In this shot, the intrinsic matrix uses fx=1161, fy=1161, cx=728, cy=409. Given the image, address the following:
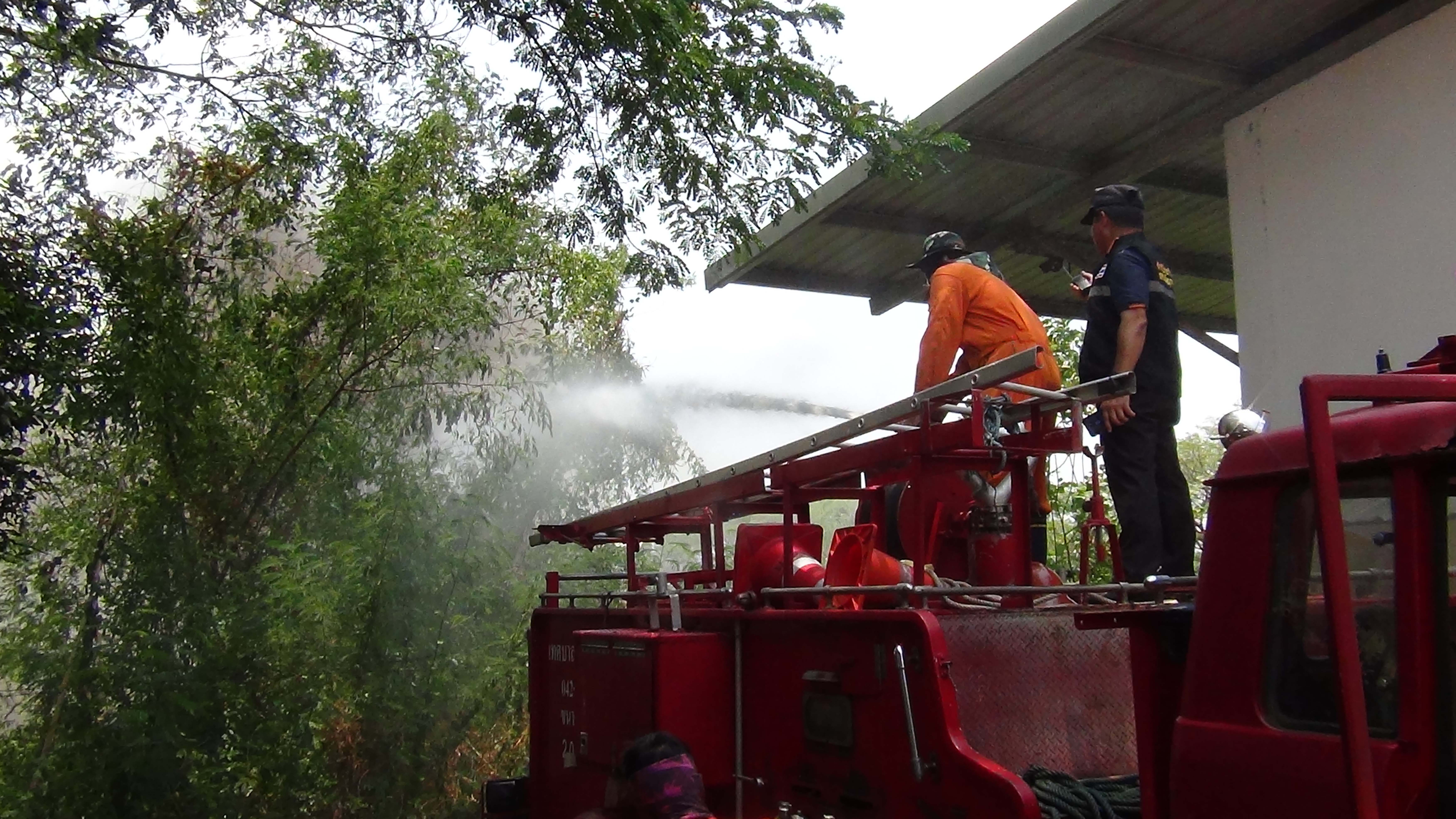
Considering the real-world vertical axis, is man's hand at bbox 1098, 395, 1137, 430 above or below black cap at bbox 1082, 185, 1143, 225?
below

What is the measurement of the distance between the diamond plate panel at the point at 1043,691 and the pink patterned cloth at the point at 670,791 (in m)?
0.78

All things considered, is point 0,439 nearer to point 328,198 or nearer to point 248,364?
point 248,364

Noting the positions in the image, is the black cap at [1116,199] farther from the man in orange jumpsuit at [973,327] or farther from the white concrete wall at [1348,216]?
the white concrete wall at [1348,216]

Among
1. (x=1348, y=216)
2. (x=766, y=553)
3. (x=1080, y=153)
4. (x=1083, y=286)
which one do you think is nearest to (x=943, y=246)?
(x=1083, y=286)

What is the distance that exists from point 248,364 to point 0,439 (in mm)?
2222

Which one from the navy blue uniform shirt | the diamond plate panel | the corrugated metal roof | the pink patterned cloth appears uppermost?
the corrugated metal roof

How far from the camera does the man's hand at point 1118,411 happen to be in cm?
426

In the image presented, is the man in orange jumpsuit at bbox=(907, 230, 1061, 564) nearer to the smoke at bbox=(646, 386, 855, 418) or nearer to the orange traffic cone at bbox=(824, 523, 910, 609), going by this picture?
the orange traffic cone at bbox=(824, 523, 910, 609)

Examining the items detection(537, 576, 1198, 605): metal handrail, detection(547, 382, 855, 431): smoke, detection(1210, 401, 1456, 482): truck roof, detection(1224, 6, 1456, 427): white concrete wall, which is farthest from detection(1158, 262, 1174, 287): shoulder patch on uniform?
detection(547, 382, 855, 431): smoke

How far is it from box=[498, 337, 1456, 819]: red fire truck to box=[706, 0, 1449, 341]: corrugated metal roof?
3.16 m

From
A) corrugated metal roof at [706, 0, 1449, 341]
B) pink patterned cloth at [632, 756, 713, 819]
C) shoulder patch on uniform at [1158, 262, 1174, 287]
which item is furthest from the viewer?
corrugated metal roof at [706, 0, 1449, 341]

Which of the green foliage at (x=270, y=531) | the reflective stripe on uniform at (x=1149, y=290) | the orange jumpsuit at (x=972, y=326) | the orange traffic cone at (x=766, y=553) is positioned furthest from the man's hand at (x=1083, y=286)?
the green foliage at (x=270, y=531)

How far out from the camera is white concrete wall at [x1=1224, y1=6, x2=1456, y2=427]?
19.5ft

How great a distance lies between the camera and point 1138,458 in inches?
169
